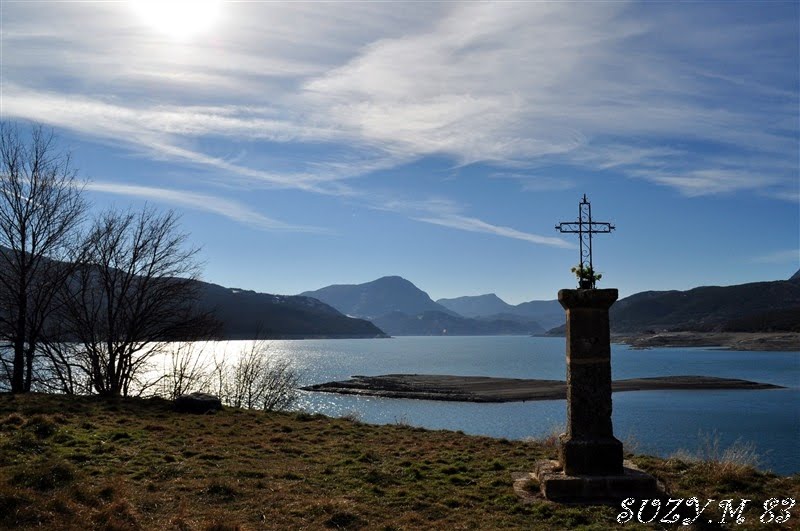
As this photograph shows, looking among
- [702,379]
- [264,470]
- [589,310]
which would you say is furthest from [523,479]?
[702,379]

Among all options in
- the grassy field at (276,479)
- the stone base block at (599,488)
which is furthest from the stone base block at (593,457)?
the grassy field at (276,479)

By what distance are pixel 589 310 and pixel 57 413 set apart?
589 inches

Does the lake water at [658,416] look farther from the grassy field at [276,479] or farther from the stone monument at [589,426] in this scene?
the stone monument at [589,426]

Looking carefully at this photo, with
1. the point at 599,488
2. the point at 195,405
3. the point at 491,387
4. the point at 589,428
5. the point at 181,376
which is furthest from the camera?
the point at 491,387

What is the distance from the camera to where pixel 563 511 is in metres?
9.22

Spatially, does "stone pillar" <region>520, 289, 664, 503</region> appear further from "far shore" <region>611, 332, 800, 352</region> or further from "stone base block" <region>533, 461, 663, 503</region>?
"far shore" <region>611, 332, 800, 352</region>

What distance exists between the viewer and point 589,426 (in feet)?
35.2

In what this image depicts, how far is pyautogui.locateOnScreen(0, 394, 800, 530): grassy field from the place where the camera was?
863 centimetres

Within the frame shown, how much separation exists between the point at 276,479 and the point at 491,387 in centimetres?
6906

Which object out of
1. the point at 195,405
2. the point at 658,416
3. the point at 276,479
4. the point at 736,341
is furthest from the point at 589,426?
the point at 736,341

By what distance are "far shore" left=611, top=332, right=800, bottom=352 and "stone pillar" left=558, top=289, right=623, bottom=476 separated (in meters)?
165

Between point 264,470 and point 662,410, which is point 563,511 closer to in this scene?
point 264,470

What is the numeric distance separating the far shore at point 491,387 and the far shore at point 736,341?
89.1m

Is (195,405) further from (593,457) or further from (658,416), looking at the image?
(658,416)
